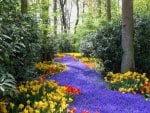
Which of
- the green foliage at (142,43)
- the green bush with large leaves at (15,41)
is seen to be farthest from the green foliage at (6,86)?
the green foliage at (142,43)

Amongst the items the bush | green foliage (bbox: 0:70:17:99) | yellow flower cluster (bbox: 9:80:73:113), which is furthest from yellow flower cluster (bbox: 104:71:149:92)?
green foliage (bbox: 0:70:17:99)

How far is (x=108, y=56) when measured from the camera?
1252 centimetres

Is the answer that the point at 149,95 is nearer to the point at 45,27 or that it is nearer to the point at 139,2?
the point at 45,27

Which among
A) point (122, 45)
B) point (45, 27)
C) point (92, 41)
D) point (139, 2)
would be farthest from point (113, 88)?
point (139, 2)

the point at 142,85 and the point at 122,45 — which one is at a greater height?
the point at 122,45

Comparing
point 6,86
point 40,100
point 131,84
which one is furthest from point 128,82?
point 6,86

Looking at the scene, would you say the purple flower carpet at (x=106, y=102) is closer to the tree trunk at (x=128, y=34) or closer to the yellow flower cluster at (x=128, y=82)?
the yellow flower cluster at (x=128, y=82)

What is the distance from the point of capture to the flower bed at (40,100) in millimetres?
6262

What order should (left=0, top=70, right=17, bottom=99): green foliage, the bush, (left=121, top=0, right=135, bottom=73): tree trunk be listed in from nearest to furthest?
(left=0, top=70, right=17, bottom=99): green foliage → (left=121, top=0, right=135, bottom=73): tree trunk → the bush

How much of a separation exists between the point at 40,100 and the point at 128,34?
16.9 ft

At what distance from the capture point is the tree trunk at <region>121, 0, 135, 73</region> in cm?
1140

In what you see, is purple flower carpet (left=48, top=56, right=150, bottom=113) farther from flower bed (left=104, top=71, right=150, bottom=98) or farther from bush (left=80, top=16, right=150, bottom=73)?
bush (left=80, top=16, right=150, bottom=73)

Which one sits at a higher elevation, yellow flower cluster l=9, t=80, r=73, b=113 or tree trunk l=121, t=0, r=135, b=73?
tree trunk l=121, t=0, r=135, b=73

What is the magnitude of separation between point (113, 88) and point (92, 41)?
3615 millimetres
